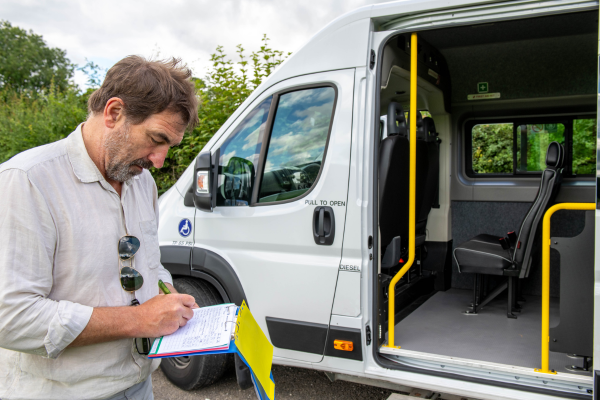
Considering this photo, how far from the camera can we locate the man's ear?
49.6 inches

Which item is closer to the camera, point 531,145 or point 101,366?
point 101,366

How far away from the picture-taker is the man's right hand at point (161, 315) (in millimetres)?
1235

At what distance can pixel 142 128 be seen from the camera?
4.28 ft

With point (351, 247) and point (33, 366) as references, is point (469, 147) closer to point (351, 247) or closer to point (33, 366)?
point (351, 247)

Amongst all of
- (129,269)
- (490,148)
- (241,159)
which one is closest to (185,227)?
(241,159)

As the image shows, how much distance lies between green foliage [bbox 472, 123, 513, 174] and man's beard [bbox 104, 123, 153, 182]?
393 centimetres

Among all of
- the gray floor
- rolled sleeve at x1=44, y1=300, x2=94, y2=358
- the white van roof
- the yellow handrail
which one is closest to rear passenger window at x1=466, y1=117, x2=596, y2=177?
the gray floor

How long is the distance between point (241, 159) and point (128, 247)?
169 centimetres

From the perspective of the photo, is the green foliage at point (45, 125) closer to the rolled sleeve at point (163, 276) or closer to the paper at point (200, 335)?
the rolled sleeve at point (163, 276)

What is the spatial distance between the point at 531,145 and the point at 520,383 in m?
2.82

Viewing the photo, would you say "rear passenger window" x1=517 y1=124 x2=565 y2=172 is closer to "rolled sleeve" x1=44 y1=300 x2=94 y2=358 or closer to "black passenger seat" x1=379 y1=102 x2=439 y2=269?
"black passenger seat" x1=379 y1=102 x2=439 y2=269

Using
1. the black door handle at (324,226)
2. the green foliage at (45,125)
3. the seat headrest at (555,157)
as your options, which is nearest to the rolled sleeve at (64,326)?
the black door handle at (324,226)

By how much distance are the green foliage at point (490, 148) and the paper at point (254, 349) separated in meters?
3.67

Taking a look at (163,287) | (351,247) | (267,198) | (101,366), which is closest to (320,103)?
(267,198)
